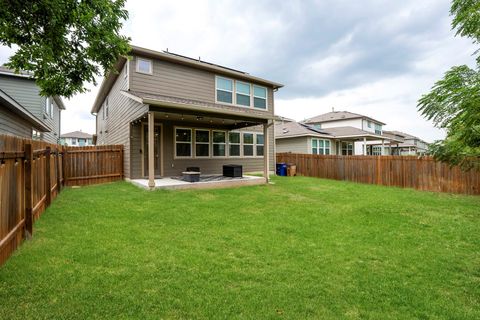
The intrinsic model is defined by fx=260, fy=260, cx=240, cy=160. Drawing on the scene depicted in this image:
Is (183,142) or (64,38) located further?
(183,142)

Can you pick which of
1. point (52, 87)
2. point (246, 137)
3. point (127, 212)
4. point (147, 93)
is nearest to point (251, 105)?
point (246, 137)

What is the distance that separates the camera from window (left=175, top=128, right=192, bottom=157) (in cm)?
1201

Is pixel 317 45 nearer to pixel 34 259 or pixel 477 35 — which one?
pixel 477 35

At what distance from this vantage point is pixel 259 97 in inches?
584

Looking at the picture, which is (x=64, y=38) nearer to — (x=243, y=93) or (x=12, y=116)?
(x=12, y=116)

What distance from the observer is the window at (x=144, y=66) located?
429 inches

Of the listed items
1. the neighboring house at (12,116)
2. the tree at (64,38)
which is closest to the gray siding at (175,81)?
the neighboring house at (12,116)

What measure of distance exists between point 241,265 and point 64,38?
4.08m

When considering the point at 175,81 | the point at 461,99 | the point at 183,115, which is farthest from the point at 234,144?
the point at 461,99

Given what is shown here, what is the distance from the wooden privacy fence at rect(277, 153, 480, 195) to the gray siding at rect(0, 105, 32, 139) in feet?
46.8

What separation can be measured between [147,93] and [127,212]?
6529 mm

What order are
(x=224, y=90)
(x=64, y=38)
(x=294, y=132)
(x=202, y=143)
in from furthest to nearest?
(x=294, y=132)
(x=224, y=90)
(x=202, y=143)
(x=64, y=38)

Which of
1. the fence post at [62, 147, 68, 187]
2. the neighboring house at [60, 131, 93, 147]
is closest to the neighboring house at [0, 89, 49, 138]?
the fence post at [62, 147, 68, 187]

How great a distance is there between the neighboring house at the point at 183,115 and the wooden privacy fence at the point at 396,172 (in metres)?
2.92
